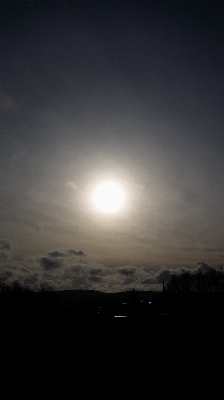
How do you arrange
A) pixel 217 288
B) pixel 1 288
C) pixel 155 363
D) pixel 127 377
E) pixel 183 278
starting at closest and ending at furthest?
pixel 127 377 < pixel 155 363 < pixel 1 288 < pixel 217 288 < pixel 183 278

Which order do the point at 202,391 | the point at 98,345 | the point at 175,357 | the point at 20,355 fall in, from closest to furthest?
the point at 202,391 → the point at 175,357 → the point at 20,355 → the point at 98,345

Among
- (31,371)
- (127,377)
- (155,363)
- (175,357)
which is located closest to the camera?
(127,377)

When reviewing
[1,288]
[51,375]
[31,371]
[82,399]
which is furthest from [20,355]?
[1,288]

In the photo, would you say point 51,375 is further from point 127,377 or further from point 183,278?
point 183,278

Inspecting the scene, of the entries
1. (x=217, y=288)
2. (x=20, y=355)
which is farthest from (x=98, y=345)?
(x=217, y=288)

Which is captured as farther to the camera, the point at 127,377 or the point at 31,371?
the point at 31,371

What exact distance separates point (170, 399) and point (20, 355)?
9321 millimetres

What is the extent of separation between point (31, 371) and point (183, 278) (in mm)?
110655

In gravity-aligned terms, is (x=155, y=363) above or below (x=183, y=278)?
below

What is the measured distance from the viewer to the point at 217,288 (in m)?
101

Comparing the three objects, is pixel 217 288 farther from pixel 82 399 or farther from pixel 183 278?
pixel 82 399

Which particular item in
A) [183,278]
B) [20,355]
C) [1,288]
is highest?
[183,278]

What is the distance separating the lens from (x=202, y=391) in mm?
7012

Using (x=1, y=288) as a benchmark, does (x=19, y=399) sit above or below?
below
